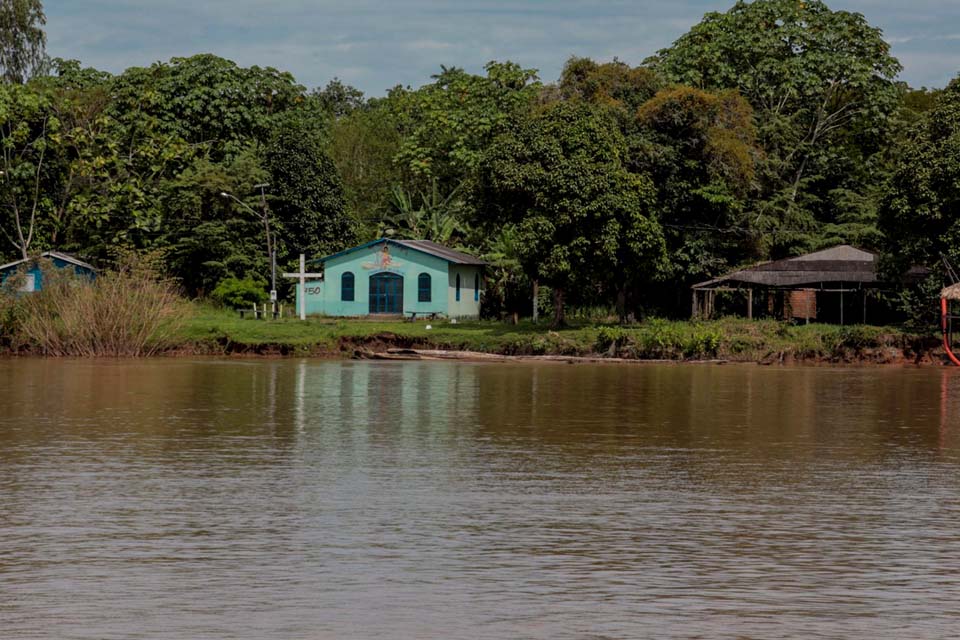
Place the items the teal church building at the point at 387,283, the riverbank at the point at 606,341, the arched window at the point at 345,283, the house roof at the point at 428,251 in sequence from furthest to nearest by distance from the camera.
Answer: the arched window at the point at 345,283 → the teal church building at the point at 387,283 → the house roof at the point at 428,251 → the riverbank at the point at 606,341

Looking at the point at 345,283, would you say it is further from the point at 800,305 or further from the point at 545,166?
the point at 800,305

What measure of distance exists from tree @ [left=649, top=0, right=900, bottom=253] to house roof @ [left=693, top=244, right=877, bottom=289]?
401 inches

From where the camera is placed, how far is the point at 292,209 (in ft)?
232

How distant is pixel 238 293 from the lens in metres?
62.7

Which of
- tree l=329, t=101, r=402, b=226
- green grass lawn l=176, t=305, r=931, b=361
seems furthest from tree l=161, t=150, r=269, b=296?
tree l=329, t=101, r=402, b=226

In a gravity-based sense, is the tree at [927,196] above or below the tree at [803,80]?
below

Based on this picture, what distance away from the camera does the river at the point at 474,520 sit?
33.7ft

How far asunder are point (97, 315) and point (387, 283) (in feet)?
64.2

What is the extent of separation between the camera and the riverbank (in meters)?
47.0

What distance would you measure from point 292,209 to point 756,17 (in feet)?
84.0

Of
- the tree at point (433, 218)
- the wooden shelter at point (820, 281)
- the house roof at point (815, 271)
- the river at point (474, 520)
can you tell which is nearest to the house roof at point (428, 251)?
the tree at point (433, 218)

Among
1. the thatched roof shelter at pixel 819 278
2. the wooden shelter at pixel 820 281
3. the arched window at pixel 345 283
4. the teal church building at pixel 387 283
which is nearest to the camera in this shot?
the thatched roof shelter at pixel 819 278

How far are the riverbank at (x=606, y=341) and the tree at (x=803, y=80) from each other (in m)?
16.7

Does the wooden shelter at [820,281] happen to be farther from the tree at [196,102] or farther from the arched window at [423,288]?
the tree at [196,102]
